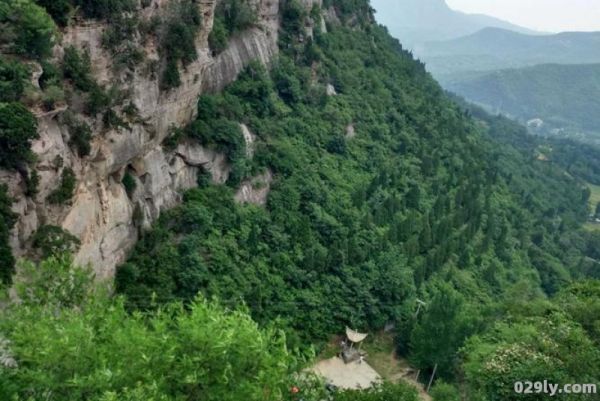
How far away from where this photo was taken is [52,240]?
18125mm

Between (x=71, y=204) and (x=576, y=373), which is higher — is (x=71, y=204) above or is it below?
above

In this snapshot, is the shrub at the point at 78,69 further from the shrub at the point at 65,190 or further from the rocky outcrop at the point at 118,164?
the shrub at the point at 65,190

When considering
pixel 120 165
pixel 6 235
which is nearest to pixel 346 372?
pixel 120 165

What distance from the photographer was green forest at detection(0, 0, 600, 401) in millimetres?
11930

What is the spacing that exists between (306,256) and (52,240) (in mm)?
15985

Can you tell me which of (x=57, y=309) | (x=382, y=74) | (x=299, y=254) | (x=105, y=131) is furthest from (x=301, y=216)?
(x=382, y=74)

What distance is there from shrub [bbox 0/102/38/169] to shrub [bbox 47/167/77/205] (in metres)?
1.67

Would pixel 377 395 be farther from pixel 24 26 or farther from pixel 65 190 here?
pixel 24 26

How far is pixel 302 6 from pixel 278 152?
15.9 meters

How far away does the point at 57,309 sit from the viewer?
14.7m

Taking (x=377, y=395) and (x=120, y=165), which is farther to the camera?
(x=120, y=165)

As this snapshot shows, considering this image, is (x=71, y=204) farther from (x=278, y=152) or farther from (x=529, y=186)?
(x=529, y=186)

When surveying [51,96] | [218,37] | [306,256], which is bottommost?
[306,256]

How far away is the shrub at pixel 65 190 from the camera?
1866 cm
